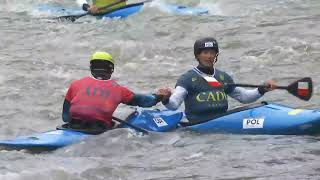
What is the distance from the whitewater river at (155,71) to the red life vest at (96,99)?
0.23 meters

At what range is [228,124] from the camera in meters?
7.37

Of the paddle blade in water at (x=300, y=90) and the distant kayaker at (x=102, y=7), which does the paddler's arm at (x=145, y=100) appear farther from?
the distant kayaker at (x=102, y=7)

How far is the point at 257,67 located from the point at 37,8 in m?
8.64

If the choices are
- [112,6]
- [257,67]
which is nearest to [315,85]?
[257,67]

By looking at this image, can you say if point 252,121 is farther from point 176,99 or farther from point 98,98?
point 98,98

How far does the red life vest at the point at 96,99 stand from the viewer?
7.20 meters

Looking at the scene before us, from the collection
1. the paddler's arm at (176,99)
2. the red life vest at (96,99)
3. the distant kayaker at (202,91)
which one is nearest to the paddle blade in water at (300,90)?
the distant kayaker at (202,91)

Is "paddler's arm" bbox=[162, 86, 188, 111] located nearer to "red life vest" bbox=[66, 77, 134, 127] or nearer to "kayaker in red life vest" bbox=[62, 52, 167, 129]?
"kayaker in red life vest" bbox=[62, 52, 167, 129]

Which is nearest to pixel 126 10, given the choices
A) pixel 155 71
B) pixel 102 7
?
pixel 102 7

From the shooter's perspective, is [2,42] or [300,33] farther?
[2,42]

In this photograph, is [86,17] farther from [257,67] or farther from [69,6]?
[257,67]

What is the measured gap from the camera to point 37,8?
18.9 meters

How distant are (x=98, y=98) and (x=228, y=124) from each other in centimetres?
132

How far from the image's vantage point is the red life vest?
284 inches
